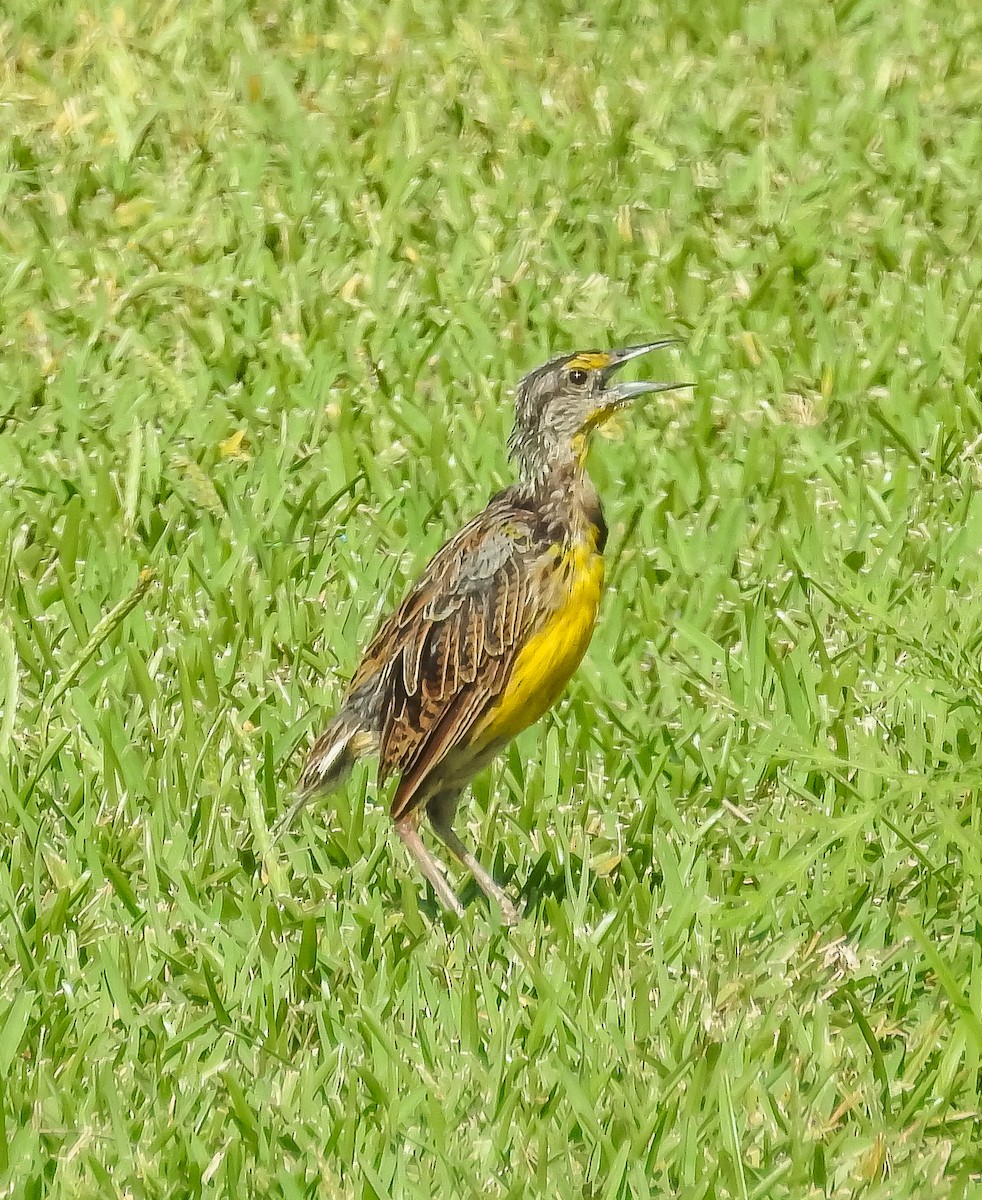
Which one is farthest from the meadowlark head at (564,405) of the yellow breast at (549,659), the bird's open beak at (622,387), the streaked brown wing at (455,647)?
the yellow breast at (549,659)

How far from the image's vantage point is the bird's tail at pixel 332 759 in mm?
5453

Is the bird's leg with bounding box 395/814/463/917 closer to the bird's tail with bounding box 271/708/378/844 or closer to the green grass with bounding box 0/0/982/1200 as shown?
the green grass with bounding box 0/0/982/1200

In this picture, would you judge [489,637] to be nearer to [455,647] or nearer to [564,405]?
[455,647]

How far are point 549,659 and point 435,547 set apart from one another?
1.83m

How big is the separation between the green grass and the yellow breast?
1.26 feet

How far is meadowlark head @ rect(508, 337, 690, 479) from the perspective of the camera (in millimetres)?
5617

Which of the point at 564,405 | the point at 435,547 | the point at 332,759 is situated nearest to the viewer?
the point at 332,759

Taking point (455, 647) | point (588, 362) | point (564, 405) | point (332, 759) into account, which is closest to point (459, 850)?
point (332, 759)

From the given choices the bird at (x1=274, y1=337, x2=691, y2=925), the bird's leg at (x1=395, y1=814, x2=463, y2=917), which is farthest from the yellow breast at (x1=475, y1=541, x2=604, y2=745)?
the bird's leg at (x1=395, y1=814, x2=463, y2=917)

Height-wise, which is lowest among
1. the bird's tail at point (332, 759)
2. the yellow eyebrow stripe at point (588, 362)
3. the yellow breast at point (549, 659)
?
the bird's tail at point (332, 759)

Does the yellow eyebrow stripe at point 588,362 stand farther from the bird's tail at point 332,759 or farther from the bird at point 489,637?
the bird's tail at point 332,759

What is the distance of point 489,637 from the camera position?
530 centimetres

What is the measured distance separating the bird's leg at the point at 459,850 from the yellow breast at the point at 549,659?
276 millimetres

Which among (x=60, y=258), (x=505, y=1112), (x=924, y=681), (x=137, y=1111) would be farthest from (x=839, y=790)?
(x=60, y=258)
